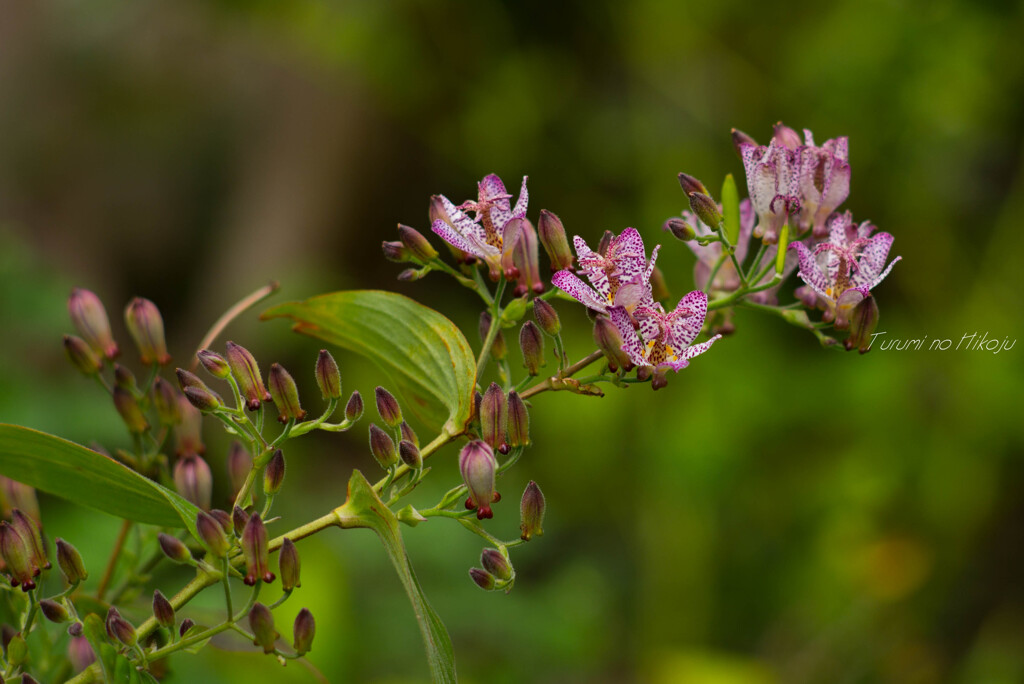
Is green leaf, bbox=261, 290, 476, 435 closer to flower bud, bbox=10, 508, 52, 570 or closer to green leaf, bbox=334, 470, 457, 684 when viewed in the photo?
green leaf, bbox=334, 470, 457, 684

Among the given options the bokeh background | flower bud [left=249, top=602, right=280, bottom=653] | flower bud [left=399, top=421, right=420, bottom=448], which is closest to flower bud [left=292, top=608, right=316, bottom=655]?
flower bud [left=249, top=602, right=280, bottom=653]

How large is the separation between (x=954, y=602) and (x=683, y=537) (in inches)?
29.5

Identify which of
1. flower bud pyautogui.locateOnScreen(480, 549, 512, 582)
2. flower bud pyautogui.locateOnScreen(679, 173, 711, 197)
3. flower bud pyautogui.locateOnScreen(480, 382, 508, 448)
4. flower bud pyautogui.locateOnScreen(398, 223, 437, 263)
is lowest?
flower bud pyautogui.locateOnScreen(480, 549, 512, 582)

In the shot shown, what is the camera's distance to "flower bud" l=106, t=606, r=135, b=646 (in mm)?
489

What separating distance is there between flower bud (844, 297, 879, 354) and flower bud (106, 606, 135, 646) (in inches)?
19.8

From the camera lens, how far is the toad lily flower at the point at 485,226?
24.1 inches

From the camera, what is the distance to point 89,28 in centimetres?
319

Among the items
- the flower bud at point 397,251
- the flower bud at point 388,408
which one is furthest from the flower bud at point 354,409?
the flower bud at point 397,251

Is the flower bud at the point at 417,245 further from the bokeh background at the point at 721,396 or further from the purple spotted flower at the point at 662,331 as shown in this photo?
the bokeh background at the point at 721,396

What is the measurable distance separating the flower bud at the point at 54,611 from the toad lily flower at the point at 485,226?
324 mm

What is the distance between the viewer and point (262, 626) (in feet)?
1.70

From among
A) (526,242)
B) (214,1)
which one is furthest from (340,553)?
(214,1)

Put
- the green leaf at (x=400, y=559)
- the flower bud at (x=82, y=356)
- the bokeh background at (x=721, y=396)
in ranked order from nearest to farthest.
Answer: the green leaf at (x=400, y=559) → the flower bud at (x=82, y=356) → the bokeh background at (x=721, y=396)

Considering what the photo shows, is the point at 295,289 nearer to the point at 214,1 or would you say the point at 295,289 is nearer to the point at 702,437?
the point at 702,437
